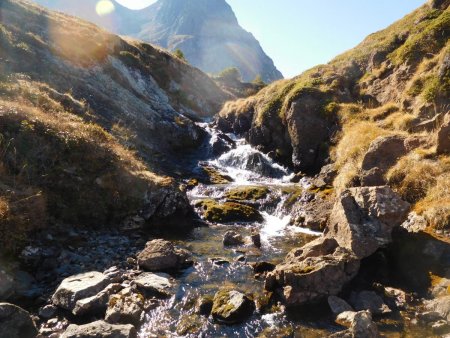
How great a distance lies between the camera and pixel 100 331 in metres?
8.98

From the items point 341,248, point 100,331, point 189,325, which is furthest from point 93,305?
point 341,248

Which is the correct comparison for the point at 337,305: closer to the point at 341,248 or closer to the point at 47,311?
the point at 341,248

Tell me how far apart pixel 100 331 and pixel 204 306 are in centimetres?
340

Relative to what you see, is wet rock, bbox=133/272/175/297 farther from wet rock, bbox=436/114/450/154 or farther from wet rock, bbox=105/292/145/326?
wet rock, bbox=436/114/450/154

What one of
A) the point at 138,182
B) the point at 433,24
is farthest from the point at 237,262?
the point at 433,24

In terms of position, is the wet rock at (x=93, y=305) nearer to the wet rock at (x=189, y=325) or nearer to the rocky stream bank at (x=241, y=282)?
the rocky stream bank at (x=241, y=282)

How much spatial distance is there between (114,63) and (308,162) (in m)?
29.5

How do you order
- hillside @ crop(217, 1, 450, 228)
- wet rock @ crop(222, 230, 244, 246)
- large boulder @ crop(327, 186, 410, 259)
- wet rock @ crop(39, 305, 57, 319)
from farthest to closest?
hillside @ crop(217, 1, 450, 228), wet rock @ crop(222, 230, 244, 246), large boulder @ crop(327, 186, 410, 259), wet rock @ crop(39, 305, 57, 319)

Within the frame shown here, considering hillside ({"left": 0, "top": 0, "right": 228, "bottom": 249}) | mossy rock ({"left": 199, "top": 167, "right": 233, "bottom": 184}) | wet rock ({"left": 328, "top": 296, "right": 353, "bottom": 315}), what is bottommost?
wet rock ({"left": 328, "top": 296, "right": 353, "bottom": 315})

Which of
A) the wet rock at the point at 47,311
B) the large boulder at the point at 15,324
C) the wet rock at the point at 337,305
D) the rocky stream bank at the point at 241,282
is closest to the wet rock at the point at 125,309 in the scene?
the rocky stream bank at the point at 241,282

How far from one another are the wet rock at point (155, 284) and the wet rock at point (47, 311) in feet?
9.03

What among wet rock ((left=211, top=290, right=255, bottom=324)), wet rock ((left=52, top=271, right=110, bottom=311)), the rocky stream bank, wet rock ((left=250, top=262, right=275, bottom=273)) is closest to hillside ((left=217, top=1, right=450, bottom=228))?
the rocky stream bank

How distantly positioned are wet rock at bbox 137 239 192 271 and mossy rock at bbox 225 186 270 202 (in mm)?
10817

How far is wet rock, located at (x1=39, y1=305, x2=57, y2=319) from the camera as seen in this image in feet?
34.0
